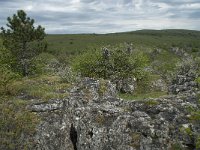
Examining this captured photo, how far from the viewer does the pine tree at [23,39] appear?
49.2 meters

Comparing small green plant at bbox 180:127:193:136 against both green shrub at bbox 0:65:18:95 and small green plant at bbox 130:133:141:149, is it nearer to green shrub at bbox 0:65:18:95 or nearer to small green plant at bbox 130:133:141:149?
small green plant at bbox 130:133:141:149

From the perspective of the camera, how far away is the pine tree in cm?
4919

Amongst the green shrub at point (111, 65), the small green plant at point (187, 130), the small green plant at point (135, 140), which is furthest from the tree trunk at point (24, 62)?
the small green plant at point (187, 130)

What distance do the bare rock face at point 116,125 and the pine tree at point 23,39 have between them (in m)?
26.1

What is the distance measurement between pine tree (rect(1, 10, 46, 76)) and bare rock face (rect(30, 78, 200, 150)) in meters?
26.1

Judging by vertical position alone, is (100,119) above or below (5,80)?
below

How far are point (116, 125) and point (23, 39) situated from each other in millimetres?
30151

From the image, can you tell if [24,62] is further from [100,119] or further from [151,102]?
[151,102]

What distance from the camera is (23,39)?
49812 mm

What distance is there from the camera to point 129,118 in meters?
22.9

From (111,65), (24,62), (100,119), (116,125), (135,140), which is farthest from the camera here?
(24,62)

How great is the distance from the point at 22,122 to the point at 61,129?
227 centimetres

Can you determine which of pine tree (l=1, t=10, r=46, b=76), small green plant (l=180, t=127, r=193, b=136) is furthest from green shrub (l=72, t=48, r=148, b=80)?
small green plant (l=180, t=127, r=193, b=136)

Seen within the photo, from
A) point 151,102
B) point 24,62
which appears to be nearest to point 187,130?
point 151,102
